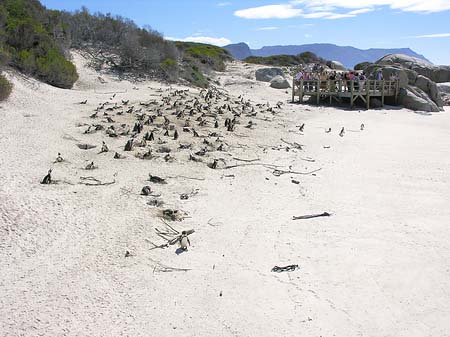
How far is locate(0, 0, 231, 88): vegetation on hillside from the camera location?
19.8 metres

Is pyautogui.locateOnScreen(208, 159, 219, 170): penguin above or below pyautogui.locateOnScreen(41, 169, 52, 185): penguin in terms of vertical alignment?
below

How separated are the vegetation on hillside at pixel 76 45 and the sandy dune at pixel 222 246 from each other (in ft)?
18.7

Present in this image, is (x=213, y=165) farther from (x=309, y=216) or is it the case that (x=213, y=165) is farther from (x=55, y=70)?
(x=55, y=70)

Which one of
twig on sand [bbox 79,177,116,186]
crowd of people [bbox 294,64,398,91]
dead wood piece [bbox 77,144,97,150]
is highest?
crowd of people [bbox 294,64,398,91]

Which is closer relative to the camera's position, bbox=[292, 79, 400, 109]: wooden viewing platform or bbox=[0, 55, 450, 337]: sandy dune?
bbox=[0, 55, 450, 337]: sandy dune

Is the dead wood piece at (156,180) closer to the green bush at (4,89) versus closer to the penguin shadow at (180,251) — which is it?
the penguin shadow at (180,251)

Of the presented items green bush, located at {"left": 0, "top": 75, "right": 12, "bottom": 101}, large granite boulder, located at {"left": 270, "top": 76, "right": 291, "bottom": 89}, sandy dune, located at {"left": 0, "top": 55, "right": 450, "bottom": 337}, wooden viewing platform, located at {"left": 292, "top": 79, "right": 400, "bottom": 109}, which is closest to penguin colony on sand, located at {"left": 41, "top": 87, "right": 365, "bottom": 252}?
sandy dune, located at {"left": 0, "top": 55, "right": 450, "bottom": 337}

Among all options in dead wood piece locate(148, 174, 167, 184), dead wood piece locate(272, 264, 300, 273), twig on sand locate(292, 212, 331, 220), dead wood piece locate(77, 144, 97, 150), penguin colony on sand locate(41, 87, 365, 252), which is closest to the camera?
dead wood piece locate(272, 264, 300, 273)

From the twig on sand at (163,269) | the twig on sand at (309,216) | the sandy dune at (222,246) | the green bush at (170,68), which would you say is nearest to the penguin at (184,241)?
the sandy dune at (222,246)

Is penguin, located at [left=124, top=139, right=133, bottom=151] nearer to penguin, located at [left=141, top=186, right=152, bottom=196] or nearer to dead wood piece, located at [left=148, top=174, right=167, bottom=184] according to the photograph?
dead wood piece, located at [left=148, top=174, right=167, bottom=184]

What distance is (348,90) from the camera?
26.7 m

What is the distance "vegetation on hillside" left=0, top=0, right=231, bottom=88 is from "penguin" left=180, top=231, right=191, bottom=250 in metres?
12.0

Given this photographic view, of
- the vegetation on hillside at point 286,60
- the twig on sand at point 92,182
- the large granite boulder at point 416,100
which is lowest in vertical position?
the twig on sand at point 92,182

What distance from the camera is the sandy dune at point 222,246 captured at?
6.19m
